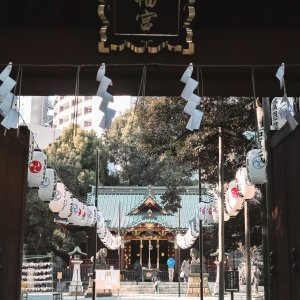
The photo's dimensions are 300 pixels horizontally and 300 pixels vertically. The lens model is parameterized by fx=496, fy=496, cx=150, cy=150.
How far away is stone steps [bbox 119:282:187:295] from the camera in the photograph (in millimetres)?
28766

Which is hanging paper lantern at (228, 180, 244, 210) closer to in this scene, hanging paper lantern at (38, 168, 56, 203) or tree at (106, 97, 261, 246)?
tree at (106, 97, 261, 246)

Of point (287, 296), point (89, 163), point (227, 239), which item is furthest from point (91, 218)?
point (89, 163)

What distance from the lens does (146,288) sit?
2948 cm

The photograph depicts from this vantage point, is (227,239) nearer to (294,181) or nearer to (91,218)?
(91,218)

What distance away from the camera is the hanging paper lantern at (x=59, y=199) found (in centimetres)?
1364

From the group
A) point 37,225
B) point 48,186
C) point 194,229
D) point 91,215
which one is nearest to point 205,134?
point 48,186

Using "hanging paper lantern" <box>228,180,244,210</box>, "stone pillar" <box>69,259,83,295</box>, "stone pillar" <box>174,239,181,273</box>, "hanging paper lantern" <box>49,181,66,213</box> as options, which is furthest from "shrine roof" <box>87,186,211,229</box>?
"hanging paper lantern" <box>228,180,244,210</box>

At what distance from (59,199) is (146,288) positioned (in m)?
17.2

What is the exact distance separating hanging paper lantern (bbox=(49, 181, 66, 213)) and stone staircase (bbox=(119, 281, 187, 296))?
609 inches

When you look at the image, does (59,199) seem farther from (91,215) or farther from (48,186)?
(91,215)

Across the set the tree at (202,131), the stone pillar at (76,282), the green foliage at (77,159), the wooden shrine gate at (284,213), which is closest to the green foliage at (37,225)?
the green foliage at (77,159)

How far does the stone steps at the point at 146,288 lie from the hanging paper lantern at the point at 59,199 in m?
15.5

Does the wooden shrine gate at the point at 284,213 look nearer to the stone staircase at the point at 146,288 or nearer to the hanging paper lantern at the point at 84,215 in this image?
the hanging paper lantern at the point at 84,215

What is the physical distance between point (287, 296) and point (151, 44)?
10.4 ft
